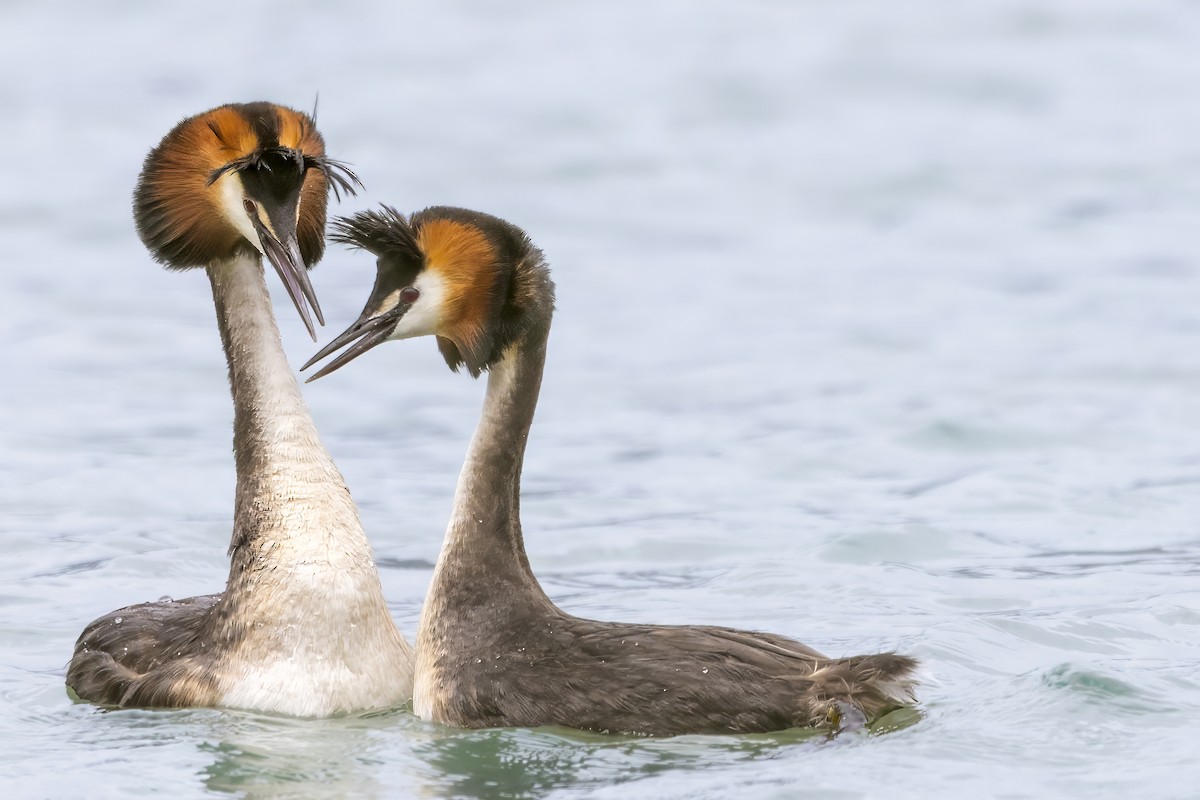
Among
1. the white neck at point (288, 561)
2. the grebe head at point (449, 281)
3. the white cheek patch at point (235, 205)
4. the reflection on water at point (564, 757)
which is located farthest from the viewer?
the white cheek patch at point (235, 205)

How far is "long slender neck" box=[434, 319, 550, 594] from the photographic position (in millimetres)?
8406

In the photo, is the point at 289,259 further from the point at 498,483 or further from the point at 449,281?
the point at 498,483

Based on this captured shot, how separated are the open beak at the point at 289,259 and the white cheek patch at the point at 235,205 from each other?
0.08m

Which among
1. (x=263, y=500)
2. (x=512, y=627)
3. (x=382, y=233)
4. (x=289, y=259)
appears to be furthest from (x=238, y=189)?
(x=512, y=627)

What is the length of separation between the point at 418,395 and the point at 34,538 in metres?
4.45

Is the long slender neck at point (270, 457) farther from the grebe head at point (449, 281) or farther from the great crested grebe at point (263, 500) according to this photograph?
the grebe head at point (449, 281)

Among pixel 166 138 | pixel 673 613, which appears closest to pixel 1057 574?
pixel 673 613

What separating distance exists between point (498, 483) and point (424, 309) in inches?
28.3

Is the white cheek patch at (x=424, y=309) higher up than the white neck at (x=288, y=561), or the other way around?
the white cheek patch at (x=424, y=309)

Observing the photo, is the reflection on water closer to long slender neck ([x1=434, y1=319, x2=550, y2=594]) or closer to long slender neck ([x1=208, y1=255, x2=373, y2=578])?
long slender neck ([x1=434, y1=319, x2=550, y2=594])

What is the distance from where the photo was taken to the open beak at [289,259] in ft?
27.5

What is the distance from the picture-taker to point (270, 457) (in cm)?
868

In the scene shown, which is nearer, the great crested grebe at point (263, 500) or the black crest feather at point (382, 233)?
the black crest feather at point (382, 233)

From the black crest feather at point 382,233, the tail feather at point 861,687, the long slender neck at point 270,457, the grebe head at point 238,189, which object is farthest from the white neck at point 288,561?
the tail feather at point 861,687
